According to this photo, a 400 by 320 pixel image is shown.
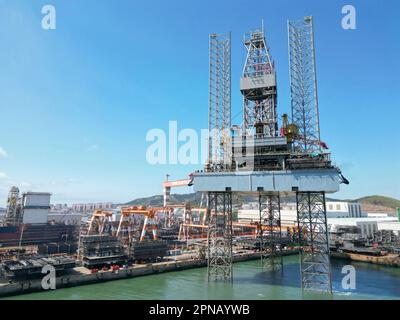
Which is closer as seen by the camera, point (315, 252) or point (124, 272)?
point (315, 252)

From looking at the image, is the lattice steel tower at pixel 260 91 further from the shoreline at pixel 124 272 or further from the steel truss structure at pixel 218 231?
the shoreline at pixel 124 272

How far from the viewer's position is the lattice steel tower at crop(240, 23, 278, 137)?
1476 inches

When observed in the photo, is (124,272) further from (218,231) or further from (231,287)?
(231,287)

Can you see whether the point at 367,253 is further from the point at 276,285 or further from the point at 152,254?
the point at 152,254

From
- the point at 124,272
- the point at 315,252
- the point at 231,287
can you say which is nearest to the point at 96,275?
the point at 124,272

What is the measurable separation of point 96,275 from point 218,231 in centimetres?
1810

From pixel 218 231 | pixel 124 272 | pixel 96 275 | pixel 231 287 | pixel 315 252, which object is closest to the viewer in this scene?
pixel 315 252

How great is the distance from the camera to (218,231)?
3681cm

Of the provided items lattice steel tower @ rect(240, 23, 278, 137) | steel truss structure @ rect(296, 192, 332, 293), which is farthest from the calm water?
lattice steel tower @ rect(240, 23, 278, 137)

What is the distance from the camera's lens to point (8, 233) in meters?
65.2

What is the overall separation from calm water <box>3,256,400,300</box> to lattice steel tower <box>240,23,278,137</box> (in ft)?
63.8

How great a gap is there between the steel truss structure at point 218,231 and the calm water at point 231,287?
1847mm
